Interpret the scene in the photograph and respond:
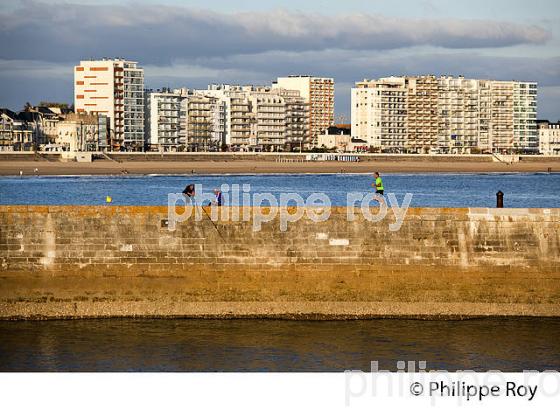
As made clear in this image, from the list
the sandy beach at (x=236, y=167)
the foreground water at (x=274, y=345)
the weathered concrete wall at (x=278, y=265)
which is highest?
the sandy beach at (x=236, y=167)

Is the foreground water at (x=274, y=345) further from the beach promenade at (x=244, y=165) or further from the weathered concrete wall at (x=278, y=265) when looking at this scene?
the beach promenade at (x=244, y=165)

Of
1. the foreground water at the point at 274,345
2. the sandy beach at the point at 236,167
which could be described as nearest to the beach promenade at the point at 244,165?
the sandy beach at the point at 236,167

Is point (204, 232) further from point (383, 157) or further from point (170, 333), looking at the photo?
point (383, 157)

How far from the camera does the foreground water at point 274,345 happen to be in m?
22.5

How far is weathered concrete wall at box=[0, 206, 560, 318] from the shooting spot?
85.5ft

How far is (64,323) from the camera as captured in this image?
1017 inches

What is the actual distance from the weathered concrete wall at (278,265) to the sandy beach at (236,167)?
10558 centimetres

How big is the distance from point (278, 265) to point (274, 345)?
2942 millimetres

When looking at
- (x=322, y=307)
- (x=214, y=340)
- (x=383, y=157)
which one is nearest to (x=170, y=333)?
(x=214, y=340)

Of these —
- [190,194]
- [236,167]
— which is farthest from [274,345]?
[236,167]

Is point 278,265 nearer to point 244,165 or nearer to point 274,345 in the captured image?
point 274,345

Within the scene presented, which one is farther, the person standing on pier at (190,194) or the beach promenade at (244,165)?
the beach promenade at (244,165)

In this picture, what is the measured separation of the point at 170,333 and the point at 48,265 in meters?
3.55

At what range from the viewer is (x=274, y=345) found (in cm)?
2383
